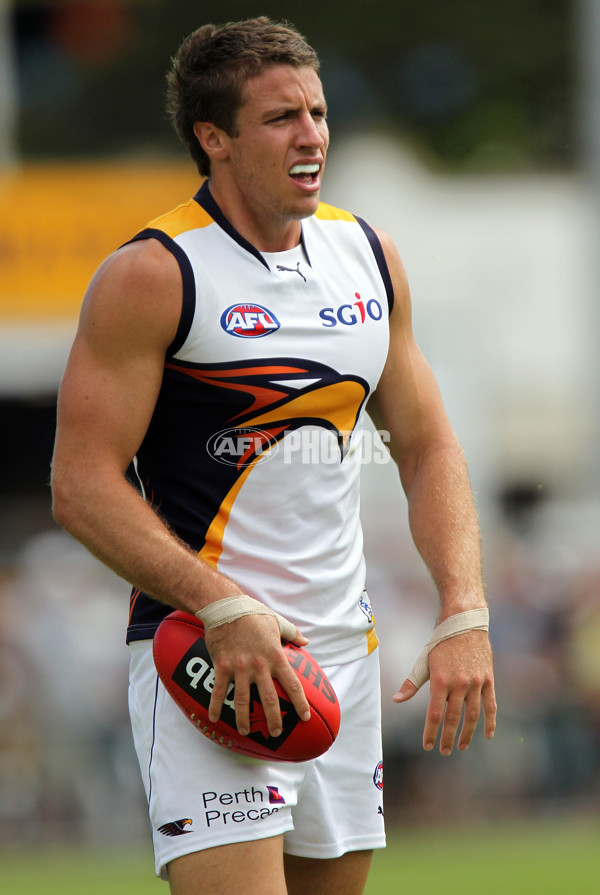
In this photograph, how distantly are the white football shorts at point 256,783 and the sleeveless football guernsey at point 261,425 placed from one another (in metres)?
0.14

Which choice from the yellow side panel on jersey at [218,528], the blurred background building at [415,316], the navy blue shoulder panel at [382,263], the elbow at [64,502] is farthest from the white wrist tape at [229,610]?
the blurred background building at [415,316]

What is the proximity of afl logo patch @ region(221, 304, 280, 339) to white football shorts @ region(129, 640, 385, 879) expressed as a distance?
82 centimetres

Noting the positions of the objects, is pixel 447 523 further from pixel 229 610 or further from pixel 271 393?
pixel 229 610

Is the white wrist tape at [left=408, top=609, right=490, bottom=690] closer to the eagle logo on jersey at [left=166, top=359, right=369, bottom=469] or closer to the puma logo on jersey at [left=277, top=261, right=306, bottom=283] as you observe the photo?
the eagle logo on jersey at [left=166, top=359, right=369, bottom=469]

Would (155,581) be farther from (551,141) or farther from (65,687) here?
(551,141)

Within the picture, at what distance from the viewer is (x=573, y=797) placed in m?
11.0

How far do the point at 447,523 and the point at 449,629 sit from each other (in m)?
0.35

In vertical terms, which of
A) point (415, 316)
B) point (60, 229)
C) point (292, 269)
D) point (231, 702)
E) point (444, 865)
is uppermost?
point (60, 229)

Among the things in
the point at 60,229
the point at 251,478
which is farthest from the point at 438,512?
the point at 60,229

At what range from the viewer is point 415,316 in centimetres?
1930

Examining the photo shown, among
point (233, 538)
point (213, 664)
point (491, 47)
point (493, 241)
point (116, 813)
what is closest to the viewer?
point (213, 664)

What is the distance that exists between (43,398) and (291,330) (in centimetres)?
1462

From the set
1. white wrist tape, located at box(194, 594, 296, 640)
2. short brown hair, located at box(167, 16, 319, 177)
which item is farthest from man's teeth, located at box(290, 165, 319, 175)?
white wrist tape, located at box(194, 594, 296, 640)

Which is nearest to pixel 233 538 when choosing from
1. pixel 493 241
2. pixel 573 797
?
pixel 573 797
